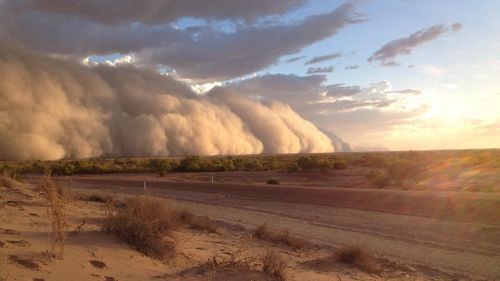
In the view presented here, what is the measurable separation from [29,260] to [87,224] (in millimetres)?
4846

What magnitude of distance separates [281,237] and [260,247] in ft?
4.91

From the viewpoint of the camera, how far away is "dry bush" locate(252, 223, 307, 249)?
13.7 meters

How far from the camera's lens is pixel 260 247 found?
511 inches

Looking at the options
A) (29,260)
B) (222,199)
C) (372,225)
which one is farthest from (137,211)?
→ (222,199)

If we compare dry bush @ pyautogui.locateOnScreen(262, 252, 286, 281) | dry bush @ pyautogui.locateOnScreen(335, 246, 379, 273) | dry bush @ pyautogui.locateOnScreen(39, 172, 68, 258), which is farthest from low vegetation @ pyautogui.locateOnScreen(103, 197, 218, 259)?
dry bush @ pyautogui.locateOnScreen(335, 246, 379, 273)

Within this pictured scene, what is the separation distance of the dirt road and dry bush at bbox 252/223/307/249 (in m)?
1.31

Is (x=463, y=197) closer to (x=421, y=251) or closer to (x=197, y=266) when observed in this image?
(x=421, y=251)

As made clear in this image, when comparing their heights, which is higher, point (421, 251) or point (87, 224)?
point (87, 224)

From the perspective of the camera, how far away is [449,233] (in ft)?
55.4

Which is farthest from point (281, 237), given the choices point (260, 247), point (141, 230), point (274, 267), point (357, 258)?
point (274, 267)

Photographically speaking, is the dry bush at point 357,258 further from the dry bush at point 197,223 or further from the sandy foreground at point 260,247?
the dry bush at point 197,223

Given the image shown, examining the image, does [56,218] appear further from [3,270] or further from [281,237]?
[281,237]

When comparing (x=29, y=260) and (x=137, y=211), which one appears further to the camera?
(x=137, y=211)

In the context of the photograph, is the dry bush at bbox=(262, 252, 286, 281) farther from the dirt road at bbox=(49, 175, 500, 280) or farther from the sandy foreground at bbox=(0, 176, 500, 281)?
the dirt road at bbox=(49, 175, 500, 280)
